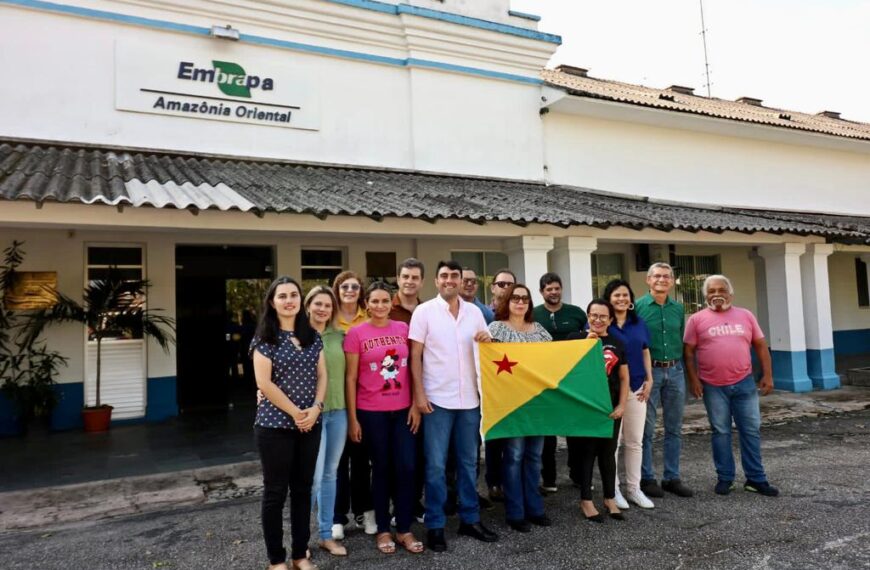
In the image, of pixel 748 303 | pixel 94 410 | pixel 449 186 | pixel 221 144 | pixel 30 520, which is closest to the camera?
pixel 30 520

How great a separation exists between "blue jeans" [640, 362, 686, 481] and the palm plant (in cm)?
655

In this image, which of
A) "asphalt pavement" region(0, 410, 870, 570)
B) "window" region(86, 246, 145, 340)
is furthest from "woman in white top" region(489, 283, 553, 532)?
"window" region(86, 246, 145, 340)

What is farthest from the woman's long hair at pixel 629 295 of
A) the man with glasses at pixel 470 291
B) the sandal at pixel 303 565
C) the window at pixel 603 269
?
the window at pixel 603 269

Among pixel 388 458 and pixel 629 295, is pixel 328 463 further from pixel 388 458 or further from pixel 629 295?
pixel 629 295

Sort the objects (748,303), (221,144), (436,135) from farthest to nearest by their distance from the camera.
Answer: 1. (748,303)
2. (436,135)
3. (221,144)

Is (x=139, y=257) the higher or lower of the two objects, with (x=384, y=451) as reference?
higher

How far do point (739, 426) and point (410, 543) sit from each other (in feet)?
9.74

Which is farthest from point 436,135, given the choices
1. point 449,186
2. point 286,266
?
point 286,266

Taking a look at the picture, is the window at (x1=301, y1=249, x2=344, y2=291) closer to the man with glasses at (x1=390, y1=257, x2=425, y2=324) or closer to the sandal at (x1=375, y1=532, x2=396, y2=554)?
the man with glasses at (x1=390, y1=257, x2=425, y2=324)

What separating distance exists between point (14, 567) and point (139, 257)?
18.0 ft

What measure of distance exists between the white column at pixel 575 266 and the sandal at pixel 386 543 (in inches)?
195

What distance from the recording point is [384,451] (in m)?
3.76

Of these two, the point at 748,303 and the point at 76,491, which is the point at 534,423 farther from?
the point at 748,303

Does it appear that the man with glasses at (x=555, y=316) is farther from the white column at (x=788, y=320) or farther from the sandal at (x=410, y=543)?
the white column at (x=788, y=320)
